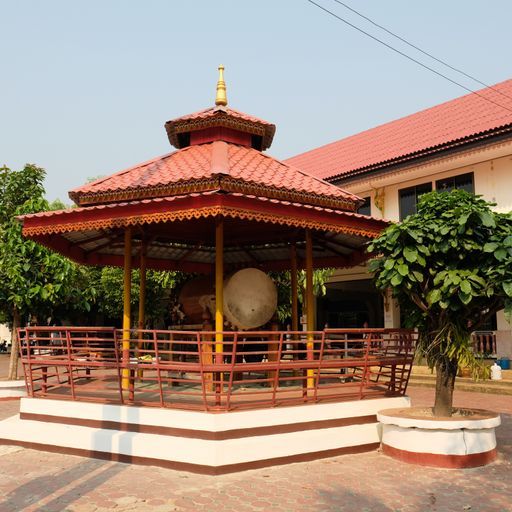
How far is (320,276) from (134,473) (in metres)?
13.5

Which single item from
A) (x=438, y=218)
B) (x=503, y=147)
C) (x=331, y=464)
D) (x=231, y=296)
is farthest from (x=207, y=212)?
(x=503, y=147)

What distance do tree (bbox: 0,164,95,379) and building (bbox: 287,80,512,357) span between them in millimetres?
10629

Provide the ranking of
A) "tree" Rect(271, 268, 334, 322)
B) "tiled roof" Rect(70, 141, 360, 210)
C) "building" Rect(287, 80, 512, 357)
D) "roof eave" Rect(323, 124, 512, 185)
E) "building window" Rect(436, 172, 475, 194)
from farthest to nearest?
"tree" Rect(271, 268, 334, 322), "building window" Rect(436, 172, 475, 194), "building" Rect(287, 80, 512, 357), "roof eave" Rect(323, 124, 512, 185), "tiled roof" Rect(70, 141, 360, 210)

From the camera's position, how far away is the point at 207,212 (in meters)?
7.19

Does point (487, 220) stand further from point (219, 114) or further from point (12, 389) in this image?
point (12, 389)

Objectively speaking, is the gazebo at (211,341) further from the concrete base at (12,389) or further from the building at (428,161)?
the building at (428,161)

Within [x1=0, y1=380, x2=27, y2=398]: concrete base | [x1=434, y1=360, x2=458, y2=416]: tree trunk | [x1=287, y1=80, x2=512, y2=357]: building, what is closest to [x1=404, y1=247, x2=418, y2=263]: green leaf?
[x1=434, y1=360, x2=458, y2=416]: tree trunk

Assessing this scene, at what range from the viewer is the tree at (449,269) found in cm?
687

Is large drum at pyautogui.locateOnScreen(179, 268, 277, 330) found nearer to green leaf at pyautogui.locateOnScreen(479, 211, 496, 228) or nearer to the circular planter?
the circular planter

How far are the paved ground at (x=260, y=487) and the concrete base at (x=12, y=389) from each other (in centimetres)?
702

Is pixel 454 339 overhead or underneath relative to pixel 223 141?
underneath

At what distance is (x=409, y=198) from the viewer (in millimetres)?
Answer: 19031

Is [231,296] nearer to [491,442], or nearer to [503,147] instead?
[491,442]

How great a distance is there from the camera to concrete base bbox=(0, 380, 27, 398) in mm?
13602
